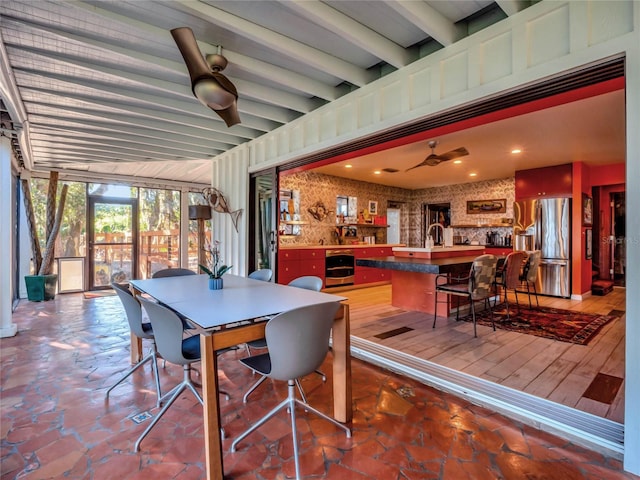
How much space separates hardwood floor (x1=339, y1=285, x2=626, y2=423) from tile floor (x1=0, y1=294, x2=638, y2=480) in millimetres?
492

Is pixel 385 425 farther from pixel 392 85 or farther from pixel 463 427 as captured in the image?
pixel 392 85

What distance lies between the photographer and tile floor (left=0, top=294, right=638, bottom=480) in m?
1.66

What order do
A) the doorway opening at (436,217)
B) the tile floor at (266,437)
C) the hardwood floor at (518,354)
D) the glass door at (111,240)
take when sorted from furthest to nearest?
the doorway opening at (436,217)
the glass door at (111,240)
the hardwood floor at (518,354)
the tile floor at (266,437)

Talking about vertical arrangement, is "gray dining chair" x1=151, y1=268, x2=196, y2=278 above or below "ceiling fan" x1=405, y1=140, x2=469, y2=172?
below

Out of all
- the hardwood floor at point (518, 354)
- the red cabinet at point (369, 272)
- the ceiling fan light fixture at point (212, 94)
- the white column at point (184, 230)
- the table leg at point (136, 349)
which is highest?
the ceiling fan light fixture at point (212, 94)

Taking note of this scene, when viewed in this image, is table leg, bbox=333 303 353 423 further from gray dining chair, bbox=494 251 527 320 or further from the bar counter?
gray dining chair, bbox=494 251 527 320

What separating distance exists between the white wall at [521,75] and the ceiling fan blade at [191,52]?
168 centimetres

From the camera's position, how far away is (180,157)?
604 centimetres

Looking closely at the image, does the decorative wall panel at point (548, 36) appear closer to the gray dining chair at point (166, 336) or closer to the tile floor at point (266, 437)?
the tile floor at point (266, 437)

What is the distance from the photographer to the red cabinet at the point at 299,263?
19.3 ft

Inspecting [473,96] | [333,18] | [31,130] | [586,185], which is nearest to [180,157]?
[31,130]

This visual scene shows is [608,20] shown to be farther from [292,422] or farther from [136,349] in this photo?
[136,349]

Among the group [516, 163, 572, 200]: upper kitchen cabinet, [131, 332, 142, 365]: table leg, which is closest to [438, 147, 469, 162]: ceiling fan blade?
[516, 163, 572, 200]: upper kitchen cabinet

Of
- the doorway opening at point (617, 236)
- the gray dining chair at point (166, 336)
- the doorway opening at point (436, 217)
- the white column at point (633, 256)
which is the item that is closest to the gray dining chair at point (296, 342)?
the gray dining chair at point (166, 336)
